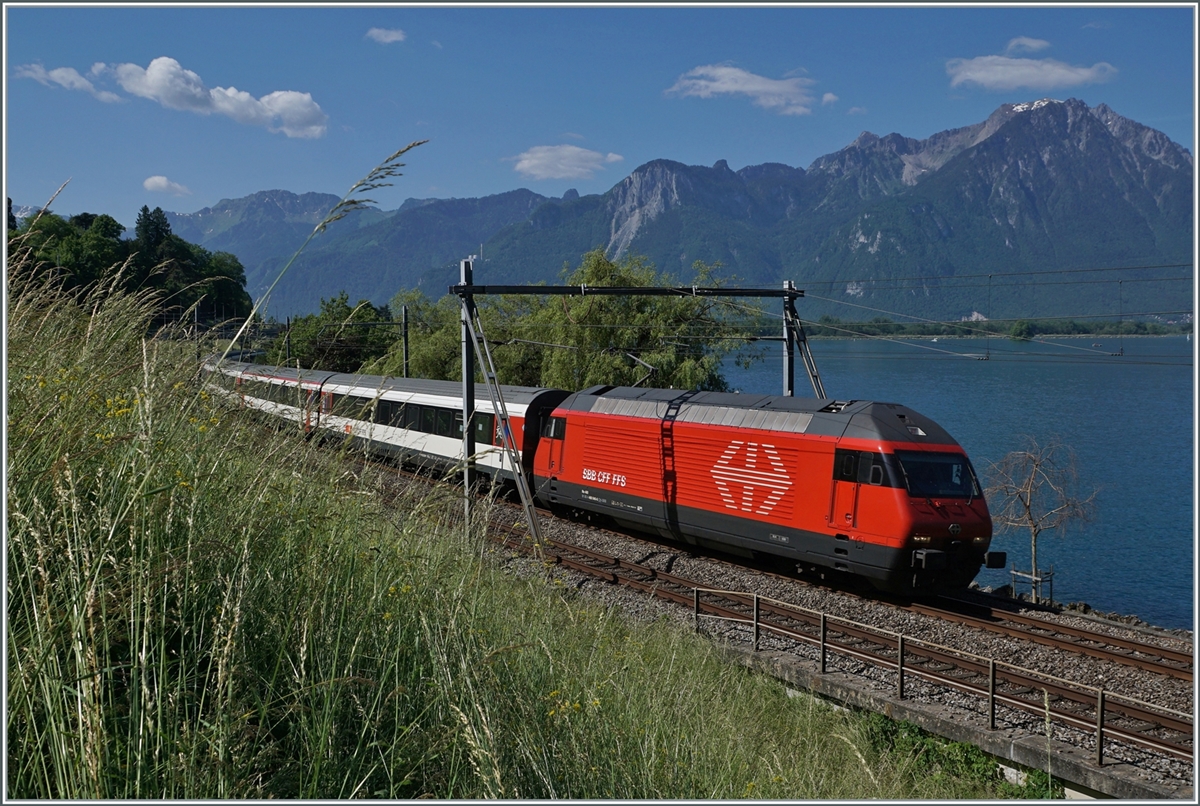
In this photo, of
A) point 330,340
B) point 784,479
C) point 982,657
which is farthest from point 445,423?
point 330,340

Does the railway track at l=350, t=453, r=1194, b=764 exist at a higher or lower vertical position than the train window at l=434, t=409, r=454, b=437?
lower

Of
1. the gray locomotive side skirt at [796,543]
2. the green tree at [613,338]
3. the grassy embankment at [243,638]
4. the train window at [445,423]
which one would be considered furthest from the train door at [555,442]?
the grassy embankment at [243,638]

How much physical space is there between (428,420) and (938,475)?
44.9 feet

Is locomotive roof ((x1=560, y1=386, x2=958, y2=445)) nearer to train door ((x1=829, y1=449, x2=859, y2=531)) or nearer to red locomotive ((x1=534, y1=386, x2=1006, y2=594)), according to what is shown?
red locomotive ((x1=534, y1=386, x2=1006, y2=594))

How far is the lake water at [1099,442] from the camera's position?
31.6m

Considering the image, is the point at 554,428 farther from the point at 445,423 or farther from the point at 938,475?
the point at 938,475

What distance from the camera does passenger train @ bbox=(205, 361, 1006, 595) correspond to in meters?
12.2

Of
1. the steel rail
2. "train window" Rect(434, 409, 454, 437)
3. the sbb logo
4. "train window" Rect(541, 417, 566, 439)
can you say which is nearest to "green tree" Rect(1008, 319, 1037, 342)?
the steel rail

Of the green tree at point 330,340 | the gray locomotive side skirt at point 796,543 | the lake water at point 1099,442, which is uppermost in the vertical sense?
the green tree at point 330,340

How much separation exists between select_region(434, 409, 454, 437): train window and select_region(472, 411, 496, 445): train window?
0.84 m

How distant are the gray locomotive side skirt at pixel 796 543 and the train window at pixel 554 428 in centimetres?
159

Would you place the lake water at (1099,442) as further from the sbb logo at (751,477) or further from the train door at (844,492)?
the sbb logo at (751,477)

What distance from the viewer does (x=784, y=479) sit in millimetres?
13500

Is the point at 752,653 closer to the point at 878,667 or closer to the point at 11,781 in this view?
the point at 878,667
